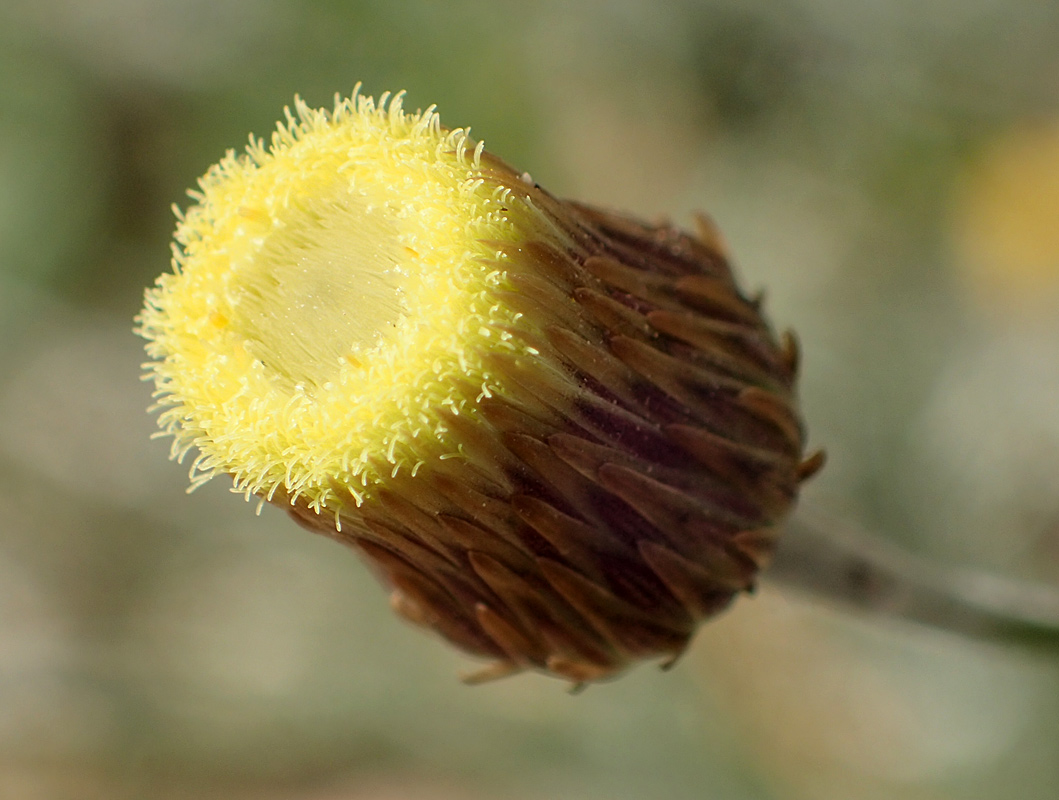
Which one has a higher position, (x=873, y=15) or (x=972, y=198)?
(x=873, y=15)

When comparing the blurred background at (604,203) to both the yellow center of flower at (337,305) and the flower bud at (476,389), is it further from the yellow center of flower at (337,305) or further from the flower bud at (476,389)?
the yellow center of flower at (337,305)

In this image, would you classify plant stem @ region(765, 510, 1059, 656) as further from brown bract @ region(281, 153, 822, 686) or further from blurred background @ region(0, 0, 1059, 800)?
blurred background @ region(0, 0, 1059, 800)

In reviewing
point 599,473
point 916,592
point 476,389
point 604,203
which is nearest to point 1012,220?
point 604,203

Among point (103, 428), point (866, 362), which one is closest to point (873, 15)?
point (866, 362)

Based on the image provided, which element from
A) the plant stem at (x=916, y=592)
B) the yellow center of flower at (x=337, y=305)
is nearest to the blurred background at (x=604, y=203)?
the plant stem at (x=916, y=592)

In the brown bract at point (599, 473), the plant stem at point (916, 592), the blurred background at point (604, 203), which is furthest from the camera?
the blurred background at point (604, 203)

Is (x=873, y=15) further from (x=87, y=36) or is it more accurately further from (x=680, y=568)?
(x=87, y=36)

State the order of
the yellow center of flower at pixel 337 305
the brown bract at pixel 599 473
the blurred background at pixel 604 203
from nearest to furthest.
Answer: the yellow center of flower at pixel 337 305, the brown bract at pixel 599 473, the blurred background at pixel 604 203

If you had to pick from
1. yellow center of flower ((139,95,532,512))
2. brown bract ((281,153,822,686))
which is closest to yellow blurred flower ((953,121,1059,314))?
brown bract ((281,153,822,686))
